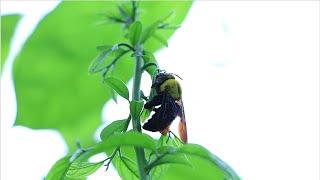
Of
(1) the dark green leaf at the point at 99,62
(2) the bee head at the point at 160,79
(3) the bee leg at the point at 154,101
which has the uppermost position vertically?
(1) the dark green leaf at the point at 99,62

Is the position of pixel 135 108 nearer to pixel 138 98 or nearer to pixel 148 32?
pixel 138 98

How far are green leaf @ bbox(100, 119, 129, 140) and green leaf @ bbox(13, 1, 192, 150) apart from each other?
0.27 m

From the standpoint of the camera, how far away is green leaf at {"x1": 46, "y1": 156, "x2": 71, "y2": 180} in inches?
29.2

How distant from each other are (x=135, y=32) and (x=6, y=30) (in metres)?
0.34

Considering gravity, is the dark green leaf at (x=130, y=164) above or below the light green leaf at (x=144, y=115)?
below

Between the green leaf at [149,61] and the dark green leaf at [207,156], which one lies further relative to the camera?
the green leaf at [149,61]

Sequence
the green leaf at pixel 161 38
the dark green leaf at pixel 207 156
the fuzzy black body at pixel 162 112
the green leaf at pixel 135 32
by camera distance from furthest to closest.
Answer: the green leaf at pixel 161 38, the green leaf at pixel 135 32, the fuzzy black body at pixel 162 112, the dark green leaf at pixel 207 156

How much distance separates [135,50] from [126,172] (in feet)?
0.62

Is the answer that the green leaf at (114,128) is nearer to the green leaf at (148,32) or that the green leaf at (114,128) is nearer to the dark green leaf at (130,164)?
the dark green leaf at (130,164)

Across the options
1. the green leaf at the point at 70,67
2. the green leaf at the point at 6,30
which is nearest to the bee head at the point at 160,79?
the green leaf at the point at 70,67

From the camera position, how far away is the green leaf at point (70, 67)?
1111 millimetres

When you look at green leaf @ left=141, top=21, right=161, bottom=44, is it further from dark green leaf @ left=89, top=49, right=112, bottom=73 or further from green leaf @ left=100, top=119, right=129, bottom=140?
green leaf @ left=100, top=119, right=129, bottom=140

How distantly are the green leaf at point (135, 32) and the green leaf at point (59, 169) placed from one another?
0.25m

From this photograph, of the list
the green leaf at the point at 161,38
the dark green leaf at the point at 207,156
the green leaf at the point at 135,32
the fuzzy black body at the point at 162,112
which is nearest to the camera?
the dark green leaf at the point at 207,156
